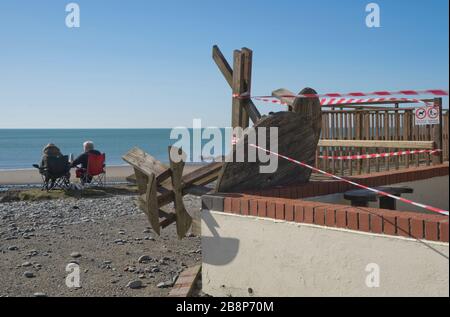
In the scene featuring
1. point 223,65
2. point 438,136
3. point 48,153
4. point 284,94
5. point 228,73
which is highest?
point 223,65

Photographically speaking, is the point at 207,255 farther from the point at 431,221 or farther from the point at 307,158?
the point at 431,221

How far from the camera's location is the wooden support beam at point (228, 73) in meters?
5.78

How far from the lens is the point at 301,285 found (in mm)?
4207

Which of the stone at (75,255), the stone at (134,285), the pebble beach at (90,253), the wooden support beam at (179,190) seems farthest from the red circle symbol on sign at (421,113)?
the stone at (75,255)

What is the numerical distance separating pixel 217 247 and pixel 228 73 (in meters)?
2.27

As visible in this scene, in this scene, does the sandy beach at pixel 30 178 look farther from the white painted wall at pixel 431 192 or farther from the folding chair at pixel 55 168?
the white painted wall at pixel 431 192

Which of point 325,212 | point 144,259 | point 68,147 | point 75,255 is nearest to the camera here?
point 325,212

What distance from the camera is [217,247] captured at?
4844 millimetres

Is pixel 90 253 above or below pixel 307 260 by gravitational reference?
below

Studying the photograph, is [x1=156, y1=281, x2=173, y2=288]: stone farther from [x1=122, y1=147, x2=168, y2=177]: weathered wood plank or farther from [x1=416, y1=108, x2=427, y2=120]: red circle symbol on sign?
[x1=416, y1=108, x2=427, y2=120]: red circle symbol on sign

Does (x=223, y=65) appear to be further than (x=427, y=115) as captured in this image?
No

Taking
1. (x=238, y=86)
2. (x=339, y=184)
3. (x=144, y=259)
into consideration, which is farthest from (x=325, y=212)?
(x=144, y=259)

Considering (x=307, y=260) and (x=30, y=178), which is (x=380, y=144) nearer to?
(x=307, y=260)
